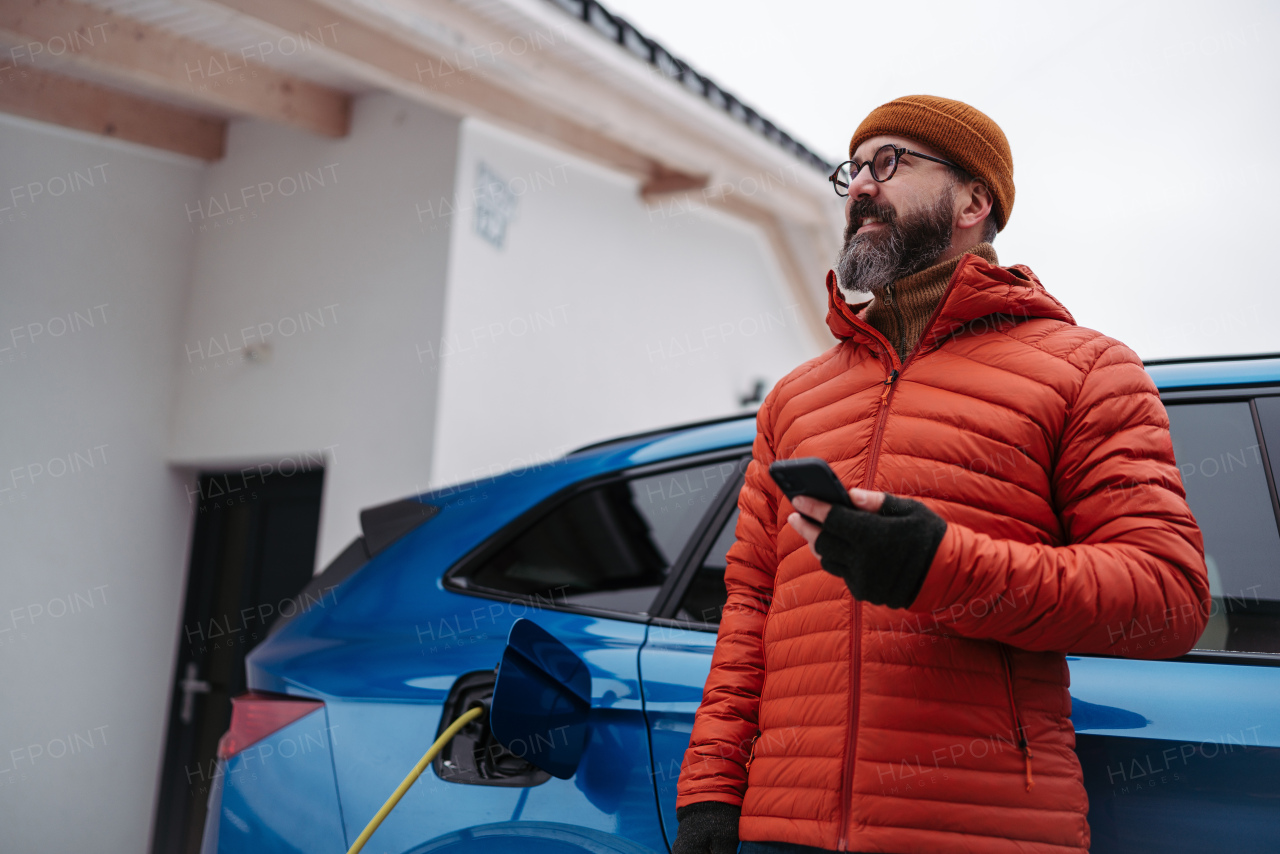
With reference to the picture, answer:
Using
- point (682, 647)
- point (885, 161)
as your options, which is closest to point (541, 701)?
point (682, 647)

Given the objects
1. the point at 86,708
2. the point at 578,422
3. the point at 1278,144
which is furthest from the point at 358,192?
the point at 1278,144

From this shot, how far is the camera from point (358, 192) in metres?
4.52

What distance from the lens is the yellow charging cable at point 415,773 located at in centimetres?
168

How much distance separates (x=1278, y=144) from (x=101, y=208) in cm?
903

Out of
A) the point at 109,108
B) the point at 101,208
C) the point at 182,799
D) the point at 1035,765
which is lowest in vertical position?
the point at 182,799

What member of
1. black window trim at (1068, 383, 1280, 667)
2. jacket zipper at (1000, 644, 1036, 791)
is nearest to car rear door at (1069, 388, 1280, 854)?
black window trim at (1068, 383, 1280, 667)

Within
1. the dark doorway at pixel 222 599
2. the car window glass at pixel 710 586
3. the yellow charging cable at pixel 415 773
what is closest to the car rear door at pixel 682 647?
the car window glass at pixel 710 586

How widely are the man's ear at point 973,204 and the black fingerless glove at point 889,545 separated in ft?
2.03

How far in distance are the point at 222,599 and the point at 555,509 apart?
11.9 ft

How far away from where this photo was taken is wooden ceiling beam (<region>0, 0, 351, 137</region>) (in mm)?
3531

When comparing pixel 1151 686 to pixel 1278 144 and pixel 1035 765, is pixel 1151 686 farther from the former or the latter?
pixel 1278 144

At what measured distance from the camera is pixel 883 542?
3.27ft

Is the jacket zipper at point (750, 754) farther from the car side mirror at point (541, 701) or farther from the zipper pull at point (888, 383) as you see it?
the zipper pull at point (888, 383)

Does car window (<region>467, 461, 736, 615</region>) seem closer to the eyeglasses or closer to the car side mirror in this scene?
the car side mirror
